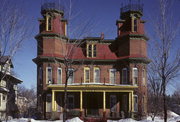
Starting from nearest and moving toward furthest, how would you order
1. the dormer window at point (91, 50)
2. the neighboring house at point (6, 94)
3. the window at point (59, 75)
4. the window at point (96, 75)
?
1. the neighboring house at point (6, 94)
2. the window at point (59, 75)
3. the window at point (96, 75)
4. the dormer window at point (91, 50)

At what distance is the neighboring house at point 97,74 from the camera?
32.2 m

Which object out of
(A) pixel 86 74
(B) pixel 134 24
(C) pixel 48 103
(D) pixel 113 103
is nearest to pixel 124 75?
(D) pixel 113 103

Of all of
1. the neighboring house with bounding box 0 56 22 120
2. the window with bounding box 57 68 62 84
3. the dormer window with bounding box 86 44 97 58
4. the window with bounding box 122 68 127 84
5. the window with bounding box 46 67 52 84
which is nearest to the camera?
the window with bounding box 46 67 52 84

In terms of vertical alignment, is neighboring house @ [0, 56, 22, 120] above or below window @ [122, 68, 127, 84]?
below

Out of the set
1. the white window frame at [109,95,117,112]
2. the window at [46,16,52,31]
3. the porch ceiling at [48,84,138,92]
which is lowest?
the white window frame at [109,95,117,112]

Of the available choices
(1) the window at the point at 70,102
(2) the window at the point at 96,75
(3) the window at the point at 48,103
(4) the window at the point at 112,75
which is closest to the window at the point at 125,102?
(4) the window at the point at 112,75

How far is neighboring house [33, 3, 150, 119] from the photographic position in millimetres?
32188

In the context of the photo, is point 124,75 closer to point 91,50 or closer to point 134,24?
point 91,50

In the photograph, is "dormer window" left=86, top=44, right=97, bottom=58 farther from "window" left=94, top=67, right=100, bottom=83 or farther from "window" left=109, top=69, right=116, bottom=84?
"window" left=109, top=69, right=116, bottom=84

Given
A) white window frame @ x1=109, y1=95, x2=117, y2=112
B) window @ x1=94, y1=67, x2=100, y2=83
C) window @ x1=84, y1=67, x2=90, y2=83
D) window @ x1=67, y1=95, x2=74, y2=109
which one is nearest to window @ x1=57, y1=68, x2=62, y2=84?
window @ x1=67, y1=95, x2=74, y2=109

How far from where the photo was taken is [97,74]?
117 ft

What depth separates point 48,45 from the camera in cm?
3381

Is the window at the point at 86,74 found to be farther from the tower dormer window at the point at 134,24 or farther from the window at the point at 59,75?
the tower dormer window at the point at 134,24

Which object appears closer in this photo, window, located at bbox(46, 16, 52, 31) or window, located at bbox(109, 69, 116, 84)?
window, located at bbox(46, 16, 52, 31)
